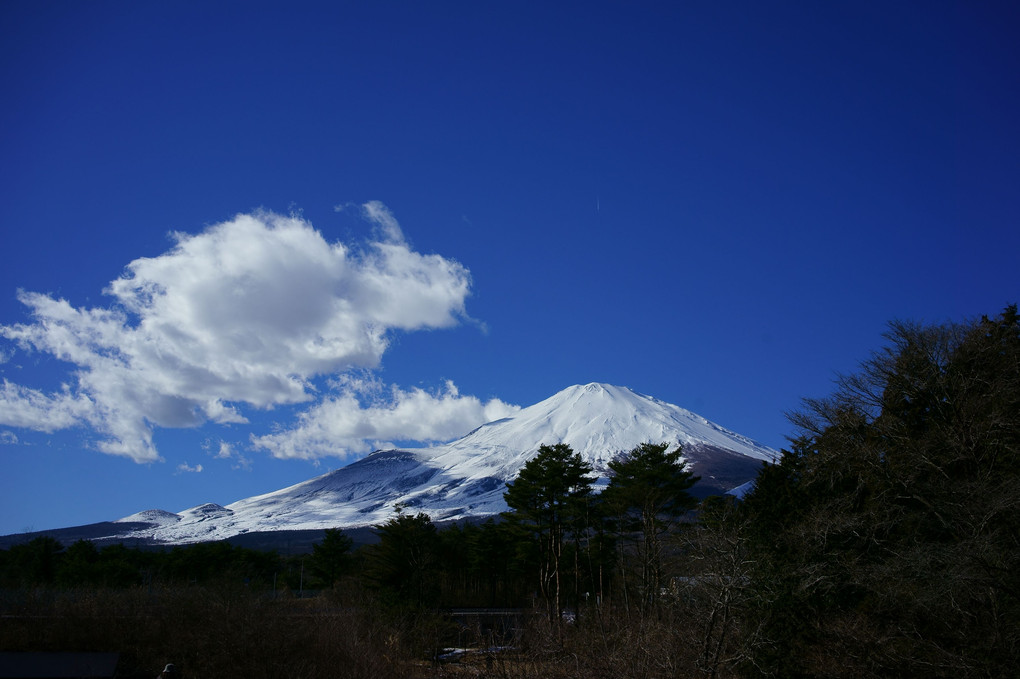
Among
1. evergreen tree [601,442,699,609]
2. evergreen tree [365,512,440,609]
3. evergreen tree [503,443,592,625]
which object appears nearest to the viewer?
evergreen tree [365,512,440,609]

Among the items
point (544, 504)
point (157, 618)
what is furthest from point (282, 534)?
point (157, 618)

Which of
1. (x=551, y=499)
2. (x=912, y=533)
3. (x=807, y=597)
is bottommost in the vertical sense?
(x=807, y=597)

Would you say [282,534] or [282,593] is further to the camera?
[282,534]

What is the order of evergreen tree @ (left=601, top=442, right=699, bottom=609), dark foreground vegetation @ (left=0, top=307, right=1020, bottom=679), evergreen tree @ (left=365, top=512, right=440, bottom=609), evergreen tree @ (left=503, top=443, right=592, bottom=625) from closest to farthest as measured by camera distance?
dark foreground vegetation @ (left=0, top=307, right=1020, bottom=679) → evergreen tree @ (left=365, top=512, right=440, bottom=609) → evergreen tree @ (left=601, top=442, right=699, bottom=609) → evergreen tree @ (left=503, top=443, right=592, bottom=625)

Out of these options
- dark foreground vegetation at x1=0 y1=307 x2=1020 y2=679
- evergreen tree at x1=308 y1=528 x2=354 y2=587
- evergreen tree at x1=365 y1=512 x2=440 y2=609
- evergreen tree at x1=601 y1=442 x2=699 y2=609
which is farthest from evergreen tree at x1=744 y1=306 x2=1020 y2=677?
evergreen tree at x1=308 y1=528 x2=354 y2=587

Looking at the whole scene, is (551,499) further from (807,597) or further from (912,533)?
(912,533)

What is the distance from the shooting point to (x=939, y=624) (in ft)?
68.1

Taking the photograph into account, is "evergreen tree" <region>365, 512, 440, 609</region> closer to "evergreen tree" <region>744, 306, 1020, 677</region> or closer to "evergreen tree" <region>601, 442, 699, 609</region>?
"evergreen tree" <region>601, 442, 699, 609</region>

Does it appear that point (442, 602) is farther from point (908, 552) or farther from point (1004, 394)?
point (1004, 394)

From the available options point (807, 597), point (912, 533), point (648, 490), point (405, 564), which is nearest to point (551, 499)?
point (648, 490)

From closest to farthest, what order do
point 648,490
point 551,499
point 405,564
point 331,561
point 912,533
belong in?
point 912,533 → point 648,490 → point 405,564 → point 551,499 → point 331,561

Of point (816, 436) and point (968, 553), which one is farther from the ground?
point (816, 436)

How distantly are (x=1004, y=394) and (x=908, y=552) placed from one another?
533cm

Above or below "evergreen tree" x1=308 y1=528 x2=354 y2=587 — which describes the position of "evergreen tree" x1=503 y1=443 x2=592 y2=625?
above
